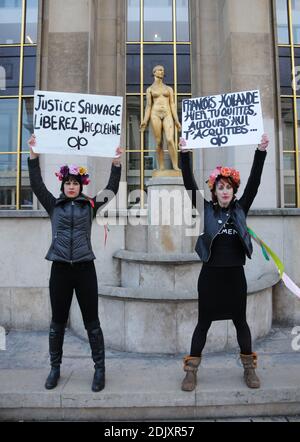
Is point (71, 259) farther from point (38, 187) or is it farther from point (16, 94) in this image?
point (16, 94)

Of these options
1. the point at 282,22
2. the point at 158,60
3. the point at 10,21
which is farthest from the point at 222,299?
the point at 10,21

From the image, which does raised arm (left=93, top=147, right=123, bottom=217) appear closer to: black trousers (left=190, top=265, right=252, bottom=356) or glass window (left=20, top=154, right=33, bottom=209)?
black trousers (left=190, top=265, right=252, bottom=356)

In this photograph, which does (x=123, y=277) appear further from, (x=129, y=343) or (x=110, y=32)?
(x=110, y=32)

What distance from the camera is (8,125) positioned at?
28.5ft

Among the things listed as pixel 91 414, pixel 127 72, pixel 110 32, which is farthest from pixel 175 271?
pixel 110 32

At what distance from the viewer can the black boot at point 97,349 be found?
135 inches

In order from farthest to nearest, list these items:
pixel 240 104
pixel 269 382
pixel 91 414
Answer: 1. pixel 240 104
2. pixel 269 382
3. pixel 91 414

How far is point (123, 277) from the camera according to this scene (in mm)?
6023

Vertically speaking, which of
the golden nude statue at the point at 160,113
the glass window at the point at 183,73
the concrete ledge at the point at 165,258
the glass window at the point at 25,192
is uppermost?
the glass window at the point at 183,73

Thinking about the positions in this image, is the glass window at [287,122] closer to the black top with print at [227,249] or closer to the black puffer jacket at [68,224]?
the black top with print at [227,249]

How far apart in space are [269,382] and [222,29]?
846cm

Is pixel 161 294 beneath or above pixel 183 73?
beneath

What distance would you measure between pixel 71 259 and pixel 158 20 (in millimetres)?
9008

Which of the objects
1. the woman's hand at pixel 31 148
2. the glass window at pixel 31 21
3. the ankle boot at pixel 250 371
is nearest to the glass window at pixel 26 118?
the glass window at pixel 31 21
